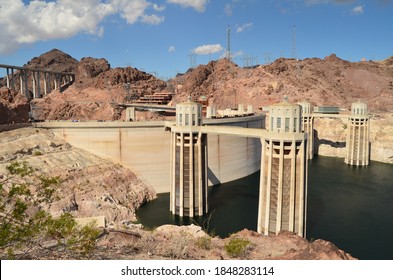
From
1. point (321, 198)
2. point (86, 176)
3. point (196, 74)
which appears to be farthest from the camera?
point (196, 74)

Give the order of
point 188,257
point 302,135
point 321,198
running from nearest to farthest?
point 188,257
point 302,135
point 321,198

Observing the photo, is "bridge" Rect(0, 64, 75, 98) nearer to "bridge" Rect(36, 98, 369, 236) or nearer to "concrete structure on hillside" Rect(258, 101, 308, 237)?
"bridge" Rect(36, 98, 369, 236)

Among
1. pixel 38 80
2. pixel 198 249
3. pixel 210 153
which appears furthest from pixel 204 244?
pixel 38 80

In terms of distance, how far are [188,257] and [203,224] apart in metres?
23.7

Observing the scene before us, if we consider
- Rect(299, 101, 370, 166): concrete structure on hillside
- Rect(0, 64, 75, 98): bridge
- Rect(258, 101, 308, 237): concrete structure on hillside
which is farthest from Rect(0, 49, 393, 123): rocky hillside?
Rect(258, 101, 308, 237): concrete structure on hillside

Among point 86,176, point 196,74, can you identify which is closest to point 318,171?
point 86,176

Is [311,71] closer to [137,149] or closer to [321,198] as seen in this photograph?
[321,198]

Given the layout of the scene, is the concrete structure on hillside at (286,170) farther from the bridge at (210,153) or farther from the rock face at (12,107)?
the rock face at (12,107)

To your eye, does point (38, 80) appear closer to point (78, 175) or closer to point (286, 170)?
point (78, 175)

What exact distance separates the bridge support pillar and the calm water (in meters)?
2.12

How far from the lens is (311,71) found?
128 meters

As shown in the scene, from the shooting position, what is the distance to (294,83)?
112938mm

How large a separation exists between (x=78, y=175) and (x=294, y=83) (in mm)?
88519

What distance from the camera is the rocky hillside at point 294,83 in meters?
109
